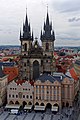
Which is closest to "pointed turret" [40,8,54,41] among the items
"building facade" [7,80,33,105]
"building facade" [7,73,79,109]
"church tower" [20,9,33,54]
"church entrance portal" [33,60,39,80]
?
"church tower" [20,9,33,54]

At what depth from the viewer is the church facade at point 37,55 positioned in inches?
4067

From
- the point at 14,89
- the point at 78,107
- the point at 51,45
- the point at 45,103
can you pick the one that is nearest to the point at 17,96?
the point at 14,89

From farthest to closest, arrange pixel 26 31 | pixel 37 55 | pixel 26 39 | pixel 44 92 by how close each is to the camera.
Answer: pixel 26 31 < pixel 26 39 < pixel 37 55 < pixel 44 92

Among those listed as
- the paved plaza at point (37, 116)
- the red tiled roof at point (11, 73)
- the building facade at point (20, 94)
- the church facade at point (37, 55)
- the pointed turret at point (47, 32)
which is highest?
the pointed turret at point (47, 32)

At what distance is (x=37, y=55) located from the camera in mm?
103188

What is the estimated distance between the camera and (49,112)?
7888 centimetres

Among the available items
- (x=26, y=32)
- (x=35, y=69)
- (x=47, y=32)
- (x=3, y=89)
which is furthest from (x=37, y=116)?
(x=26, y=32)

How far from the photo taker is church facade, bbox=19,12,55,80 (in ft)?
339

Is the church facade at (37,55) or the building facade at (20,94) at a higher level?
the church facade at (37,55)

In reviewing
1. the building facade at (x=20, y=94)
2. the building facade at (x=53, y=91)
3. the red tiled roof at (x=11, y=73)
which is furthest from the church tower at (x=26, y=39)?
the building facade at (x=53, y=91)

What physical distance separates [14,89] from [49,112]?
1416cm

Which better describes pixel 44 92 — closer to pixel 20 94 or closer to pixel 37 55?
pixel 20 94

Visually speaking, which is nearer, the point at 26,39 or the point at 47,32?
the point at 47,32

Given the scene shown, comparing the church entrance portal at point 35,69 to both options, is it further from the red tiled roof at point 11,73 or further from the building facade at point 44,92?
the building facade at point 44,92
